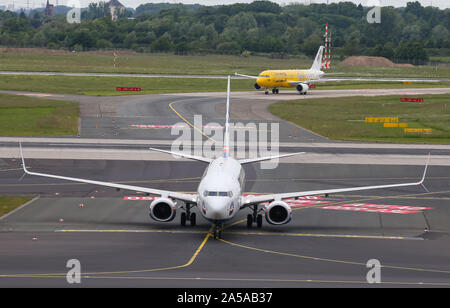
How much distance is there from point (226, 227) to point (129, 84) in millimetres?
103648

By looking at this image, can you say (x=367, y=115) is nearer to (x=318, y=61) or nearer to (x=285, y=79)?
(x=285, y=79)

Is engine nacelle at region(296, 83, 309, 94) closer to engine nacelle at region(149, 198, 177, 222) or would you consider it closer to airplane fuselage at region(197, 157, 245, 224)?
airplane fuselage at region(197, 157, 245, 224)

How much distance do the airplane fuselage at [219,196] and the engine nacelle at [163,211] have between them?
5.88ft

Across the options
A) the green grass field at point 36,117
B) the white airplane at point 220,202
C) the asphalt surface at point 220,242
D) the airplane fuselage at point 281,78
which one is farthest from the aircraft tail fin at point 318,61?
the white airplane at point 220,202

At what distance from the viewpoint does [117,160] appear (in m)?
57.9

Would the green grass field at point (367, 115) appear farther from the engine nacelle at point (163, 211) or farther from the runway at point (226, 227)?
the engine nacelle at point (163, 211)

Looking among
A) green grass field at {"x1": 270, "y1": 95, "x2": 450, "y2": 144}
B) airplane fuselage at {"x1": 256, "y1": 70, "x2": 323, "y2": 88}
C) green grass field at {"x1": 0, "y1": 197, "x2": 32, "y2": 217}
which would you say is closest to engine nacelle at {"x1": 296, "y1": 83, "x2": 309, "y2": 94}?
airplane fuselage at {"x1": 256, "y1": 70, "x2": 323, "y2": 88}

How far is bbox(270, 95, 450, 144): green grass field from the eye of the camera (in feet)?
247

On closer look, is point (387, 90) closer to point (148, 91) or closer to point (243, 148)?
point (148, 91)

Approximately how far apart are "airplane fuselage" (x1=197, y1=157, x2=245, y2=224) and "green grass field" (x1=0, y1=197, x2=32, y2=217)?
13.6m

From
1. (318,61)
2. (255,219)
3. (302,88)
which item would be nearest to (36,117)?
(255,219)

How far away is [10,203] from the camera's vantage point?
4197cm

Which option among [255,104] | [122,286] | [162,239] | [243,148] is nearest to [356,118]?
[255,104]
